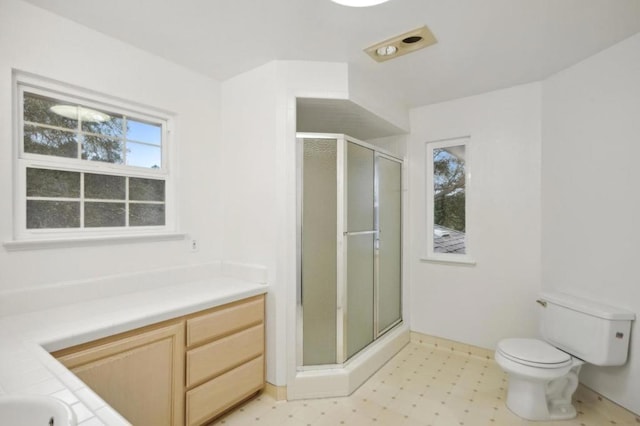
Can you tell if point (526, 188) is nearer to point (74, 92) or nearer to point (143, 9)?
point (143, 9)

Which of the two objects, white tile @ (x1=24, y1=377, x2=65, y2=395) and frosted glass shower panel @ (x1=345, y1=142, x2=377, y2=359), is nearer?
white tile @ (x1=24, y1=377, x2=65, y2=395)

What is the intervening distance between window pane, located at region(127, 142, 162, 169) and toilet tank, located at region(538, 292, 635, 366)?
10.4 ft

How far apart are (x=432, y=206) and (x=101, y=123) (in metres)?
2.91

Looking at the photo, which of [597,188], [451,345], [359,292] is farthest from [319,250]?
[597,188]

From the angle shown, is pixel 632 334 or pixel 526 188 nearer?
pixel 632 334

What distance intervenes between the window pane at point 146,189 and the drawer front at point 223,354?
116 cm

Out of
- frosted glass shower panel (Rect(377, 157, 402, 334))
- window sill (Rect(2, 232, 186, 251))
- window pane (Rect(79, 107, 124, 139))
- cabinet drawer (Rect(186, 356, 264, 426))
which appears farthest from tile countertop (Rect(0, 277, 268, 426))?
frosted glass shower panel (Rect(377, 157, 402, 334))

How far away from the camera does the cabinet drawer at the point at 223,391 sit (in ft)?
5.97

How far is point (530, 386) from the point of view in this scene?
2.06 metres

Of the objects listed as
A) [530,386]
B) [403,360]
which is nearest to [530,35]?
[530,386]

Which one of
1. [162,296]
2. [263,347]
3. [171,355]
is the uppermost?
[162,296]

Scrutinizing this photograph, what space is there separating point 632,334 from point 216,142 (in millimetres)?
3276

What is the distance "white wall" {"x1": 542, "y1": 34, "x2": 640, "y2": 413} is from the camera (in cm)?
204

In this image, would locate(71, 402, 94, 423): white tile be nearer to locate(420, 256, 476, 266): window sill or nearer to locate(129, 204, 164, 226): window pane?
locate(129, 204, 164, 226): window pane
